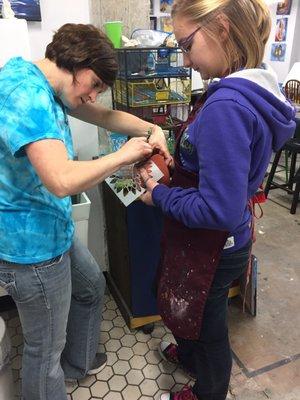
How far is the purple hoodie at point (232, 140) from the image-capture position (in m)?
0.80

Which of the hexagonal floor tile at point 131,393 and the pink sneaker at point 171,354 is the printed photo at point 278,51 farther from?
the hexagonal floor tile at point 131,393

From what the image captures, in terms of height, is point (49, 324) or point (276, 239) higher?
point (49, 324)

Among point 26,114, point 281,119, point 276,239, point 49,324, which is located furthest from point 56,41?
point 276,239

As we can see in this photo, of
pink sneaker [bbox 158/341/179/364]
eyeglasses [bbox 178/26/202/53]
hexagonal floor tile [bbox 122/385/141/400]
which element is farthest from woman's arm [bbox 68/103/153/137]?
Result: hexagonal floor tile [bbox 122/385/141/400]

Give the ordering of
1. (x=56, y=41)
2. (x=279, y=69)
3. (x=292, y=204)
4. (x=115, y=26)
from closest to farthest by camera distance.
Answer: (x=56, y=41), (x=115, y=26), (x=292, y=204), (x=279, y=69)

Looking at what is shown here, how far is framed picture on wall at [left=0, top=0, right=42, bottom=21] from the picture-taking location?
1.50 metres

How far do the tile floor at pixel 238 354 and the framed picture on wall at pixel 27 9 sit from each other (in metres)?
1.48

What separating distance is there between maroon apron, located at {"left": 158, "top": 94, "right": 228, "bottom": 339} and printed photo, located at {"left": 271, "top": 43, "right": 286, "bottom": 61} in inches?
226

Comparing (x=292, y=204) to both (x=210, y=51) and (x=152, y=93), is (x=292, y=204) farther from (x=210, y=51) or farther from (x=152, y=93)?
(x=210, y=51)

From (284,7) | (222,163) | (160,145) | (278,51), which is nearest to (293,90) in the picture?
(278,51)

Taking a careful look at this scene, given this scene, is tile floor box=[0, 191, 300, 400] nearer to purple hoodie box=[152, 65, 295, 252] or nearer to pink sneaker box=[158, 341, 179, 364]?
pink sneaker box=[158, 341, 179, 364]

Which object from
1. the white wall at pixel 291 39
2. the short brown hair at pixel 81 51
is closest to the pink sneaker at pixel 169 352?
the short brown hair at pixel 81 51

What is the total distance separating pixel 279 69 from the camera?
6148mm

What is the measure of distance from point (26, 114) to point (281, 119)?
62 cm
